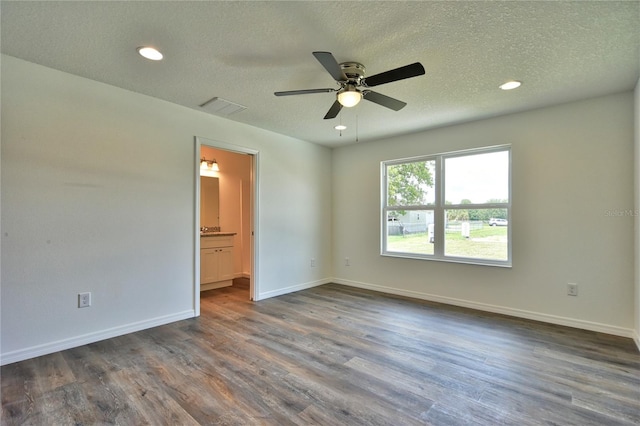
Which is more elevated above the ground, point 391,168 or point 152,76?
point 152,76

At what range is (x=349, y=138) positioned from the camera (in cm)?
499

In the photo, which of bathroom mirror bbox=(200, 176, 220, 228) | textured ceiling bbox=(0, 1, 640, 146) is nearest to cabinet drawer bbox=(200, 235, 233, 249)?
bathroom mirror bbox=(200, 176, 220, 228)

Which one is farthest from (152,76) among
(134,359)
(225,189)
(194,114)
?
(225,189)

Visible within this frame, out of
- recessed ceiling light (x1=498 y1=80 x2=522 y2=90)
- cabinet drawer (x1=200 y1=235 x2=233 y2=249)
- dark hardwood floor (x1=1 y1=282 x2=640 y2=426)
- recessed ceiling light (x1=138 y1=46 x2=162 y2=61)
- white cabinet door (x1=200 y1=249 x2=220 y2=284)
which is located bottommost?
dark hardwood floor (x1=1 y1=282 x2=640 y2=426)

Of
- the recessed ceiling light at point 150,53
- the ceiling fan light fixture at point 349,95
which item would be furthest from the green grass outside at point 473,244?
the recessed ceiling light at point 150,53

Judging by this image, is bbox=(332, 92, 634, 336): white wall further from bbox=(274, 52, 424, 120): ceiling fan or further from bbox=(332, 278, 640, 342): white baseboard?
Result: bbox=(274, 52, 424, 120): ceiling fan

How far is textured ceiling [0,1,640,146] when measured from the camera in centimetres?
192

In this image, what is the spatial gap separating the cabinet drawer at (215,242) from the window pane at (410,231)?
270 centimetres

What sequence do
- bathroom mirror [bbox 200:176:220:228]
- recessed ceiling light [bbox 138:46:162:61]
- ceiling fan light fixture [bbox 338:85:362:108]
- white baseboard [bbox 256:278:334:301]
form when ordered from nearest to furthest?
1. recessed ceiling light [bbox 138:46:162:61]
2. ceiling fan light fixture [bbox 338:85:362:108]
3. white baseboard [bbox 256:278:334:301]
4. bathroom mirror [bbox 200:176:220:228]

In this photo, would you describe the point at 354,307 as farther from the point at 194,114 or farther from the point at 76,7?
the point at 76,7

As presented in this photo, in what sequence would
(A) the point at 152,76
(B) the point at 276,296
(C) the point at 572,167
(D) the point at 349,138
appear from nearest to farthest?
(A) the point at 152,76 < (C) the point at 572,167 < (B) the point at 276,296 < (D) the point at 349,138

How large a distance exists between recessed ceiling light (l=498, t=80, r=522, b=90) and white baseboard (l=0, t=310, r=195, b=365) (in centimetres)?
416

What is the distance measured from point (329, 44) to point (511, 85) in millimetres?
1891

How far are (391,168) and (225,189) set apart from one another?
324cm
